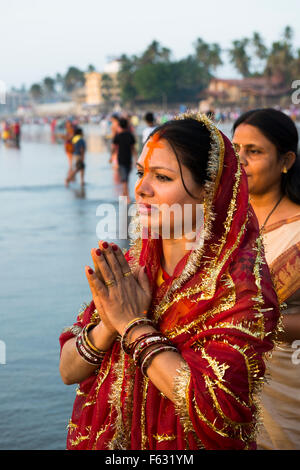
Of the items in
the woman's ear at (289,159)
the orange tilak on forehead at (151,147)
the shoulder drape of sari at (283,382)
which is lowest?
the shoulder drape of sari at (283,382)

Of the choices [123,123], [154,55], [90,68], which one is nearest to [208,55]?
[154,55]

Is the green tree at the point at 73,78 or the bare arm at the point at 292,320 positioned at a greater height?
the green tree at the point at 73,78

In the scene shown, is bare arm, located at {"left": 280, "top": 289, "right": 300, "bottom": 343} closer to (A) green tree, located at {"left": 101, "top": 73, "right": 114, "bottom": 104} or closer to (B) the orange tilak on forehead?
(B) the orange tilak on forehead

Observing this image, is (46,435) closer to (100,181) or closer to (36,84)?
(100,181)

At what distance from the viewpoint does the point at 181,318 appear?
1825 mm

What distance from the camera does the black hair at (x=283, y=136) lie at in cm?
301

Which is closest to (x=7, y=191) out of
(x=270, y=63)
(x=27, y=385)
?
(x=27, y=385)

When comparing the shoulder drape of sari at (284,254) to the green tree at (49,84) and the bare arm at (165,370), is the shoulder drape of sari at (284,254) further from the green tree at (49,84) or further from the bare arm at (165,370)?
the green tree at (49,84)

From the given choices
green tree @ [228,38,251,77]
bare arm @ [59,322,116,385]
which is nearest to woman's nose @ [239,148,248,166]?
bare arm @ [59,322,116,385]

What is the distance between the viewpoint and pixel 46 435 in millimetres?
3730

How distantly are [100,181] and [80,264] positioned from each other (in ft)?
29.7

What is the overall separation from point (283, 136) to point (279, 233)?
46cm

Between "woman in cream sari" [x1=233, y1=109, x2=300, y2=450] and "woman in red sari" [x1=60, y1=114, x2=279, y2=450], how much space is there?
81cm

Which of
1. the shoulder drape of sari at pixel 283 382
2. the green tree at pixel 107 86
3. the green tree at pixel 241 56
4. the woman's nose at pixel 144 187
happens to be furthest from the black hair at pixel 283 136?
the green tree at pixel 107 86
